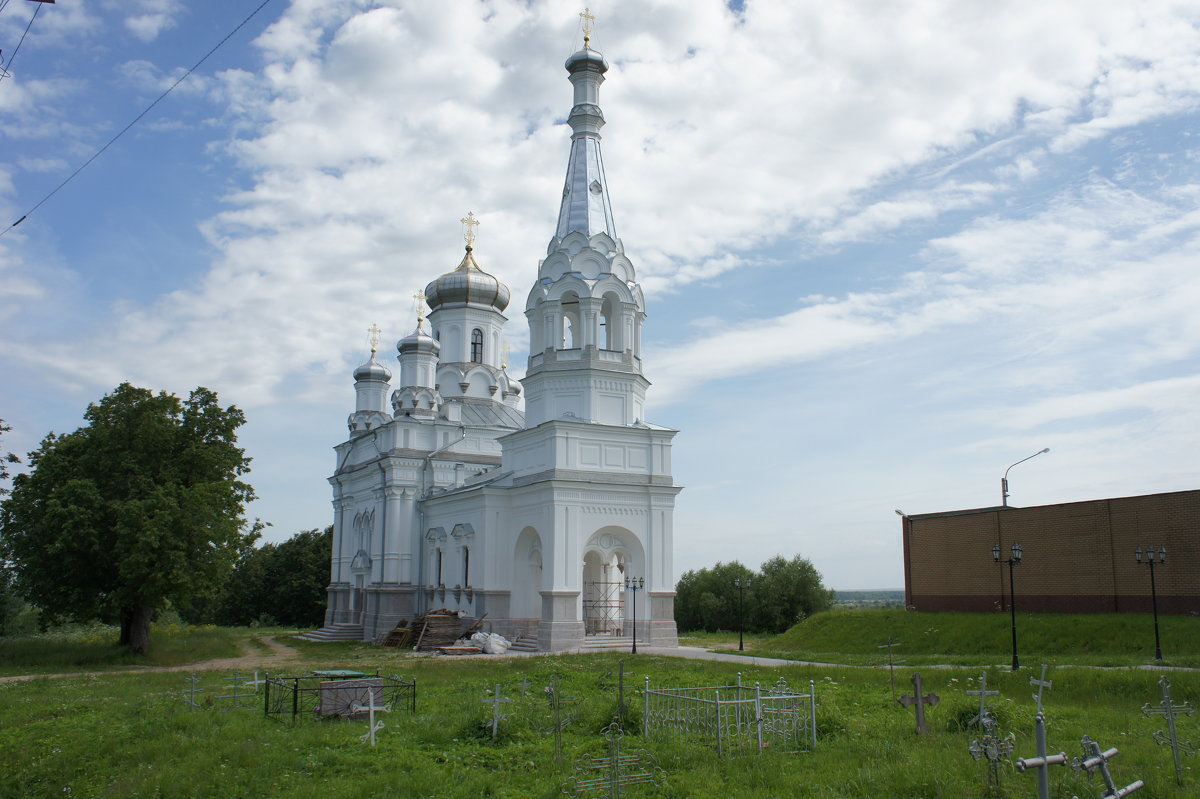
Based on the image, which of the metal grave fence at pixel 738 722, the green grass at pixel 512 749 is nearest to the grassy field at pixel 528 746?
the green grass at pixel 512 749

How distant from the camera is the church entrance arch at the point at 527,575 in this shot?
34.4 meters

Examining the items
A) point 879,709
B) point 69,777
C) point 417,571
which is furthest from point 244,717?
point 417,571

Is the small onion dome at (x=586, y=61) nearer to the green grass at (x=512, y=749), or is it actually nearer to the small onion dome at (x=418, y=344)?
the small onion dome at (x=418, y=344)

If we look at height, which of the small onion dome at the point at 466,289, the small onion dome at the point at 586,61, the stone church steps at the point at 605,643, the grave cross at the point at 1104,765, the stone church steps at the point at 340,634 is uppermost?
the small onion dome at the point at 586,61

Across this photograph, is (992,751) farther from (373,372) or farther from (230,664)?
(373,372)

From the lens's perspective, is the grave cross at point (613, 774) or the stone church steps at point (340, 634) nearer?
the grave cross at point (613, 774)

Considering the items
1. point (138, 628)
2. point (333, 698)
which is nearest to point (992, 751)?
point (333, 698)

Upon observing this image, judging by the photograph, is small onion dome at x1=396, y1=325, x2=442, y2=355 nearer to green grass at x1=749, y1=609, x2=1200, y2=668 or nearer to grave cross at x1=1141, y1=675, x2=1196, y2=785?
green grass at x1=749, y1=609, x2=1200, y2=668

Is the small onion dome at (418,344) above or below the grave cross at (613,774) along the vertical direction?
above

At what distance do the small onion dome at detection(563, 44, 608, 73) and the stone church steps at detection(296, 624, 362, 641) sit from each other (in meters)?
27.0

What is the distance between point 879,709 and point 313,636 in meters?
36.2

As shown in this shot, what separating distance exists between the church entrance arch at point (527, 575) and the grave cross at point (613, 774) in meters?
22.8

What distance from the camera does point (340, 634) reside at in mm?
44906

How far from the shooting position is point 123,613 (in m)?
31.2
